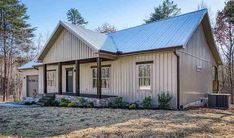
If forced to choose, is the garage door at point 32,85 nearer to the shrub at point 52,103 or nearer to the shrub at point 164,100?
the shrub at point 52,103

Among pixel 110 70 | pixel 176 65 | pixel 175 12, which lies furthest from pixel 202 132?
pixel 175 12

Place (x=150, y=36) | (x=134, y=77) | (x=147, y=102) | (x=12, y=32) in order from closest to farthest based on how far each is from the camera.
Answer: (x=147, y=102), (x=134, y=77), (x=150, y=36), (x=12, y=32)

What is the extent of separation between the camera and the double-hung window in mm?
14748

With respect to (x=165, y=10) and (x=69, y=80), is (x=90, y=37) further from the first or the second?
(x=165, y=10)

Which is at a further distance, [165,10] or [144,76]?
[165,10]

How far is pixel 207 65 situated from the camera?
17.9m

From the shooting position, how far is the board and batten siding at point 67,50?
53.4 feet

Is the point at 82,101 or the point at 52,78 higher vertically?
the point at 52,78

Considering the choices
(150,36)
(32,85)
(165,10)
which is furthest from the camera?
(165,10)

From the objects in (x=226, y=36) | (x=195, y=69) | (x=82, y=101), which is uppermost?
(x=226, y=36)

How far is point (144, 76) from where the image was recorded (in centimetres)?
1500

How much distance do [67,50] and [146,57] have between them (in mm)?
6062

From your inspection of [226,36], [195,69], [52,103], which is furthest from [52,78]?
[226,36]

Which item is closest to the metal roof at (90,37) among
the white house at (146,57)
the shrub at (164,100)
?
the white house at (146,57)
